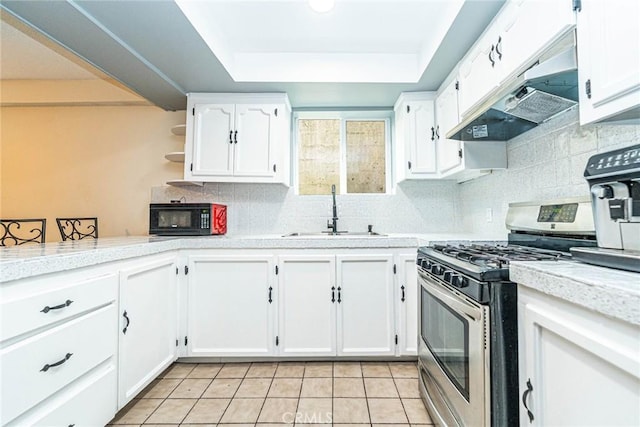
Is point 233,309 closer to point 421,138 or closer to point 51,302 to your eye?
point 51,302

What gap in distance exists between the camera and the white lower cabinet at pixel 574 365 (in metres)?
0.62

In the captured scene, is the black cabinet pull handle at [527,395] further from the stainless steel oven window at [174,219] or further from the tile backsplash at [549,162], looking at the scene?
the stainless steel oven window at [174,219]

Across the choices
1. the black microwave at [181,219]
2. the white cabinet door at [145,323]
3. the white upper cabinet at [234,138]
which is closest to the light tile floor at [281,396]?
the white cabinet door at [145,323]

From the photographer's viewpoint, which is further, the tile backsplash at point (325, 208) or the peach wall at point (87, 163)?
the peach wall at point (87, 163)

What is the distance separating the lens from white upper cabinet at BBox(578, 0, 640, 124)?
3.03 ft

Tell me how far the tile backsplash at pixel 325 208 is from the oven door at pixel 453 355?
4.21 ft

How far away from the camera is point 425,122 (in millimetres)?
2641

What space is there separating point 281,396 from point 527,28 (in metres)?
2.34

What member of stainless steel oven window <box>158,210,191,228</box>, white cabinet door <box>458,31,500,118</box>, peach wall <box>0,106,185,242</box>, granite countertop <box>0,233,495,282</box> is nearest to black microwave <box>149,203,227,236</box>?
stainless steel oven window <box>158,210,191,228</box>

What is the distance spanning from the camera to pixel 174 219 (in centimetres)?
249

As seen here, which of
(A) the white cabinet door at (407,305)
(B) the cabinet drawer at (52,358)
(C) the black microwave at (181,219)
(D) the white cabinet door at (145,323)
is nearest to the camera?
(B) the cabinet drawer at (52,358)

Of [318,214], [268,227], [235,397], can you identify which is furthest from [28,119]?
[235,397]

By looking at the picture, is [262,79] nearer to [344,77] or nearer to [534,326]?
[344,77]

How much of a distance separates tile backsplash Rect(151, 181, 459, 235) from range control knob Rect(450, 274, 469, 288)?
1.73 m
